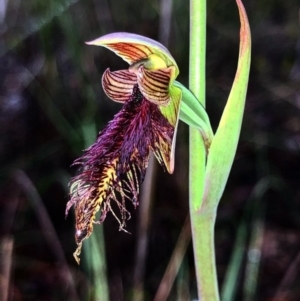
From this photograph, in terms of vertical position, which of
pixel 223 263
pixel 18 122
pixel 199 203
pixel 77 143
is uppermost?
pixel 18 122

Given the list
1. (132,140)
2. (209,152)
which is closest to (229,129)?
(209,152)

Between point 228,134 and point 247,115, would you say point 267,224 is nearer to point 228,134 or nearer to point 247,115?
point 247,115

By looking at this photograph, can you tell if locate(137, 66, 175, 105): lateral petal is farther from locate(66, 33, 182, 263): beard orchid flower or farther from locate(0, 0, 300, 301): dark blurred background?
locate(0, 0, 300, 301): dark blurred background

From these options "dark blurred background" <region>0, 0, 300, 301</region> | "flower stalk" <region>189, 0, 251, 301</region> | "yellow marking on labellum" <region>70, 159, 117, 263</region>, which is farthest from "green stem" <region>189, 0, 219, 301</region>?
"dark blurred background" <region>0, 0, 300, 301</region>

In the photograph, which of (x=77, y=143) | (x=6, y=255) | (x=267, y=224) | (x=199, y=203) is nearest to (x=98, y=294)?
(x=6, y=255)

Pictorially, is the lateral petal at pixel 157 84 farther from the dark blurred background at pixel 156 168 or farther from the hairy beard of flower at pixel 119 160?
the dark blurred background at pixel 156 168

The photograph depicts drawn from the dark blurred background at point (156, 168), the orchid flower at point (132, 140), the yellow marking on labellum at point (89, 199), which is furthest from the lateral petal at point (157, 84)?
the dark blurred background at point (156, 168)

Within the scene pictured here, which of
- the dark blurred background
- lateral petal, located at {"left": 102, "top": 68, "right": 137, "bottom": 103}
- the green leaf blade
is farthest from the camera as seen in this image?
the dark blurred background
